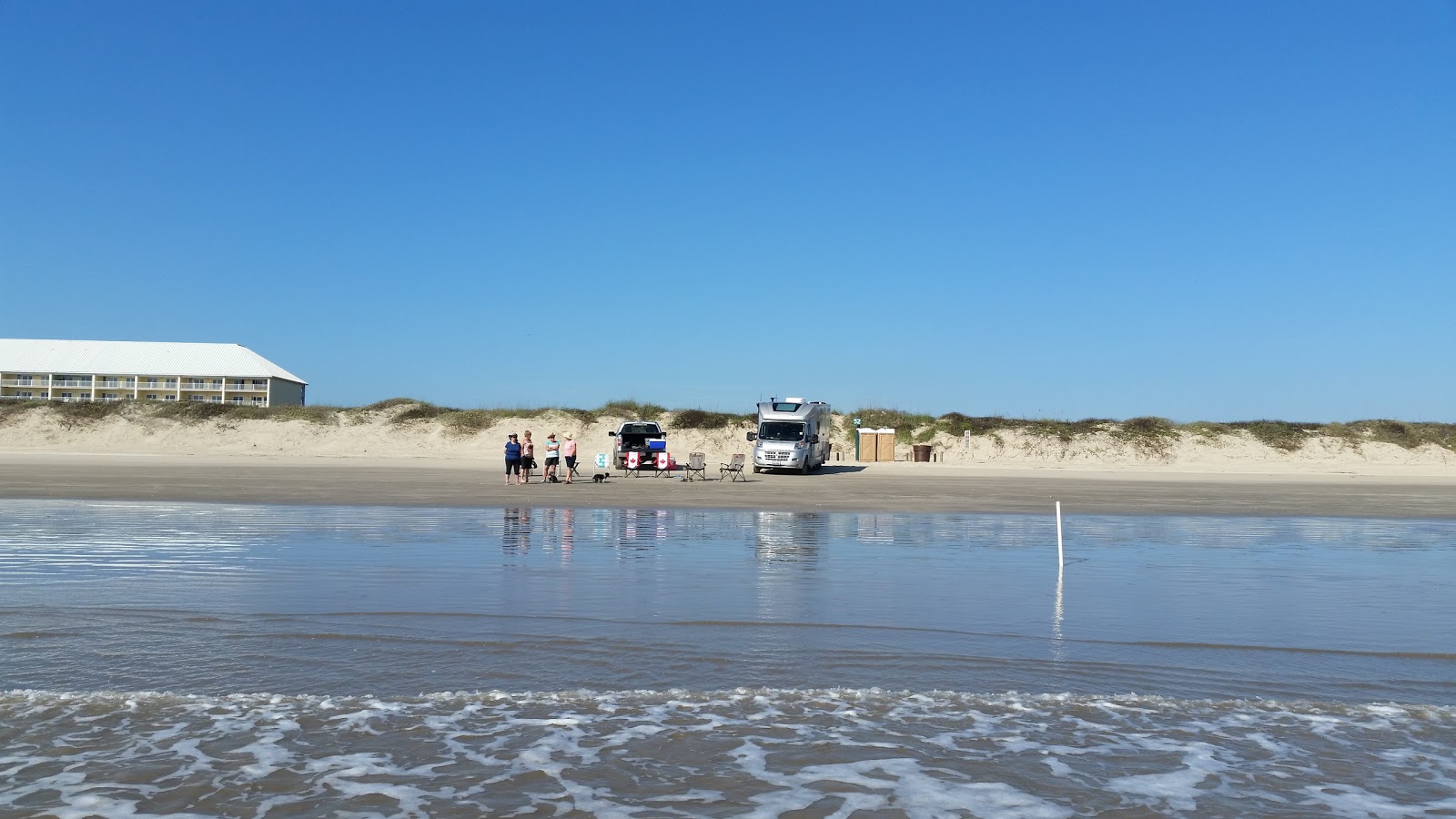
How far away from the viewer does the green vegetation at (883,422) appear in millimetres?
54562

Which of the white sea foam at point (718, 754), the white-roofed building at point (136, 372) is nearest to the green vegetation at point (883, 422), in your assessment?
the white-roofed building at point (136, 372)

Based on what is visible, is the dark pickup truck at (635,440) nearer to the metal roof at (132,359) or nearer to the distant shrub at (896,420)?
the distant shrub at (896,420)

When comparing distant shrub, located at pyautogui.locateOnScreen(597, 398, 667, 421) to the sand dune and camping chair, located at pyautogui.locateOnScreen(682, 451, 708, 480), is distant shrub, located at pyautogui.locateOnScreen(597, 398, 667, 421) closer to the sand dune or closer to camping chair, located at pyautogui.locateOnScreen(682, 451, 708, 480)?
the sand dune

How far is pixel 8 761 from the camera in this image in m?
5.00

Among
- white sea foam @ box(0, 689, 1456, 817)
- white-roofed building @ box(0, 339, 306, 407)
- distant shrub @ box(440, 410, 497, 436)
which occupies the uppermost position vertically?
white-roofed building @ box(0, 339, 306, 407)

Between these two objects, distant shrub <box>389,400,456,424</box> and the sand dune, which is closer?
the sand dune

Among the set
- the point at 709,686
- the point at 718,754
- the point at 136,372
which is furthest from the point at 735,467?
the point at 136,372

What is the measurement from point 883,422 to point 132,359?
220ft

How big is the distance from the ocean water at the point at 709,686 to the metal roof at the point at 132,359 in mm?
84143

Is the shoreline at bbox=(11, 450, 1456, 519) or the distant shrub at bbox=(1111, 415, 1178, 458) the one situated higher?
the distant shrub at bbox=(1111, 415, 1178, 458)

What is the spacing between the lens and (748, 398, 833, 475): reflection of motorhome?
3819cm

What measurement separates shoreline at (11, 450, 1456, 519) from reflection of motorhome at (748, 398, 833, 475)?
74 centimetres

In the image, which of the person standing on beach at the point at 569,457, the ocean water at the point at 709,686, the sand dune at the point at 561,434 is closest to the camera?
the ocean water at the point at 709,686

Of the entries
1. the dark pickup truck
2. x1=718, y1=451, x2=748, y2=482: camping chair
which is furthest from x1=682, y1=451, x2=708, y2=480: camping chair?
the dark pickup truck
